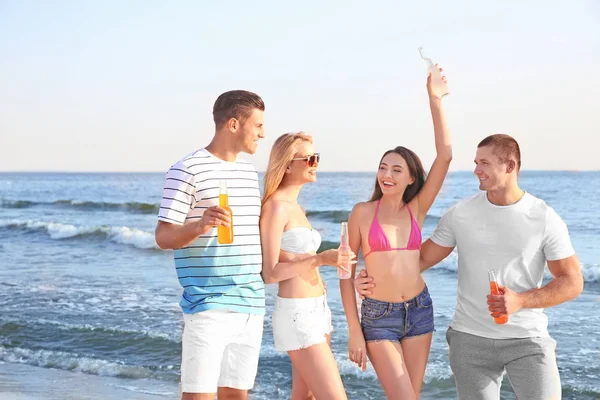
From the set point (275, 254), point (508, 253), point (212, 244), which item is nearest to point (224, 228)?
point (212, 244)

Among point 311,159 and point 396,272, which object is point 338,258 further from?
point 311,159

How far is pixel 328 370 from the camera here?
4.11 metres

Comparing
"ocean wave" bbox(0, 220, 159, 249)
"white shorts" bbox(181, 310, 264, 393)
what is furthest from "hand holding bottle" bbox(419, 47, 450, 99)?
"ocean wave" bbox(0, 220, 159, 249)

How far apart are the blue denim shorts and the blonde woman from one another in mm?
258

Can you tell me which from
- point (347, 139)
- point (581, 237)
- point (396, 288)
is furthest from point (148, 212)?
point (396, 288)

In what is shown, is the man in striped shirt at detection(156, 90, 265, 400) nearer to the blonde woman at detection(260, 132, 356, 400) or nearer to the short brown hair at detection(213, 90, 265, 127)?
the short brown hair at detection(213, 90, 265, 127)

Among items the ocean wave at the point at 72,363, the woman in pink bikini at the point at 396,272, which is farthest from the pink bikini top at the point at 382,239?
the ocean wave at the point at 72,363

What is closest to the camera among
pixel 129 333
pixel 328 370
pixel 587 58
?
pixel 328 370

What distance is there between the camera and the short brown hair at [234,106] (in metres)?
3.97

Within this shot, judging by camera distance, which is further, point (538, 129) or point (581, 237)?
point (538, 129)

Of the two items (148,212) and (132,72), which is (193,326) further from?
(132,72)

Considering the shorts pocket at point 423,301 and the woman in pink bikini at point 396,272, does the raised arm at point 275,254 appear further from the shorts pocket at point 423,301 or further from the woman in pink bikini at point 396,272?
the shorts pocket at point 423,301

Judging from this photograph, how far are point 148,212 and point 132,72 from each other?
8.97 metres

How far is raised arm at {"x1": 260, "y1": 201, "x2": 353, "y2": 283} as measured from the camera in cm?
411
